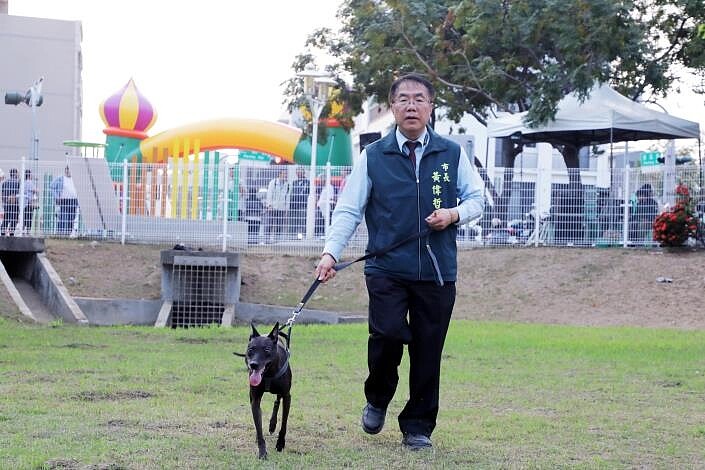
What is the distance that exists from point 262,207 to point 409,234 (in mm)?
16121

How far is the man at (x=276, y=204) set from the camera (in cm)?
2220

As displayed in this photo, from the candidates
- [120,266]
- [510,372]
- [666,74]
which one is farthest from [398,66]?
[510,372]

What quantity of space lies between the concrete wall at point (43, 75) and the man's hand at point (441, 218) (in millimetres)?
34054

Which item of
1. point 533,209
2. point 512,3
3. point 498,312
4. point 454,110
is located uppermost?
point 512,3

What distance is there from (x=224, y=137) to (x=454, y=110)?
12058 mm

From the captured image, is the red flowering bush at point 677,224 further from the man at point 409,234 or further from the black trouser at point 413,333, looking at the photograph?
the black trouser at point 413,333

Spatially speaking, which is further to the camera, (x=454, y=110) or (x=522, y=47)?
(x=454, y=110)

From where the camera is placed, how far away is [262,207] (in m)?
22.2

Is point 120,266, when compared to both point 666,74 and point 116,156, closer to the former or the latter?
point 666,74

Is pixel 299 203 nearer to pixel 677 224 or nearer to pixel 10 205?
pixel 10 205

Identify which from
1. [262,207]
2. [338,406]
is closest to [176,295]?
[262,207]

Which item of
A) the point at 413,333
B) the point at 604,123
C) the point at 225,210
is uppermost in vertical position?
the point at 604,123

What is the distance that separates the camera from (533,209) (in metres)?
22.4

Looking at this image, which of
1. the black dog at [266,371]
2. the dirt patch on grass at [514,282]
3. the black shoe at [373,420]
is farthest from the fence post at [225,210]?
the black dog at [266,371]
